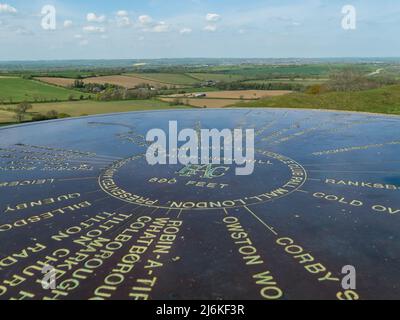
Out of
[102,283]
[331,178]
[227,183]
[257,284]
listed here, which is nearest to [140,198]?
[227,183]

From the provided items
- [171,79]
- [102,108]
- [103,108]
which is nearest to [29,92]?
[102,108]

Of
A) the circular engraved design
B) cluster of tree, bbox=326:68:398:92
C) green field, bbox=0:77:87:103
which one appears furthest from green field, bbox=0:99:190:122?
cluster of tree, bbox=326:68:398:92

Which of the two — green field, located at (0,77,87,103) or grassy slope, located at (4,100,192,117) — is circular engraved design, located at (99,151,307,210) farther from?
green field, located at (0,77,87,103)

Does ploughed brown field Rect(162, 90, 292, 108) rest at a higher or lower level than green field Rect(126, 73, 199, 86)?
lower

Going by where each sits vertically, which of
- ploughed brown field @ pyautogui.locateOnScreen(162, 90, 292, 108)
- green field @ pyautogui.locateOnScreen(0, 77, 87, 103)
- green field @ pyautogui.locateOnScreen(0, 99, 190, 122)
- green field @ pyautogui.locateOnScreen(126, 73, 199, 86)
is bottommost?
green field @ pyautogui.locateOnScreen(0, 99, 190, 122)

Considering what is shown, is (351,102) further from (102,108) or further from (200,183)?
(200,183)
